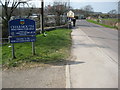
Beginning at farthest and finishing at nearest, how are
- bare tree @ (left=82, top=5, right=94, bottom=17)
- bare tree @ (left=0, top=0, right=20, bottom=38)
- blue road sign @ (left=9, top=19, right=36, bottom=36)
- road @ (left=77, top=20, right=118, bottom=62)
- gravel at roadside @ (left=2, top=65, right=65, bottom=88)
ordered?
1. bare tree @ (left=82, top=5, right=94, bottom=17)
2. bare tree @ (left=0, top=0, right=20, bottom=38)
3. road @ (left=77, top=20, right=118, bottom=62)
4. blue road sign @ (left=9, top=19, right=36, bottom=36)
5. gravel at roadside @ (left=2, top=65, right=65, bottom=88)

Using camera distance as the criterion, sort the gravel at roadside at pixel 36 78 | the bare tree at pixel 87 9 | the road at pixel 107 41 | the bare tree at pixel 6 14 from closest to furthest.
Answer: the gravel at roadside at pixel 36 78 → the road at pixel 107 41 → the bare tree at pixel 6 14 → the bare tree at pixel 87 9

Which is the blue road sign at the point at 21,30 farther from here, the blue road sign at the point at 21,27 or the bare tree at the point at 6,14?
the bare tree at the point at 6,14

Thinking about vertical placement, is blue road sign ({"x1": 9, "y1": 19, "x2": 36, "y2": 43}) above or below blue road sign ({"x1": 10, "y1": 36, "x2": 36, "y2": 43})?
above

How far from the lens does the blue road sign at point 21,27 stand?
25.0ft

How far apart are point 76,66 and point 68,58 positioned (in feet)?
4.45

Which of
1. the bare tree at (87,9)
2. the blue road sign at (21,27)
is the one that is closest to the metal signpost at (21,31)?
the blue road sign at (21,27)

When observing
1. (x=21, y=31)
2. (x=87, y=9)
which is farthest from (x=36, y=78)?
(x=87, y=9)

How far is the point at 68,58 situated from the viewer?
7938mm

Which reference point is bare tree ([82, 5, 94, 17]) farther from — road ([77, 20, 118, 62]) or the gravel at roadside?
the gravel at roadside

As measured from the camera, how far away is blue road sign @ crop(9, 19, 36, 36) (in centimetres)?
763

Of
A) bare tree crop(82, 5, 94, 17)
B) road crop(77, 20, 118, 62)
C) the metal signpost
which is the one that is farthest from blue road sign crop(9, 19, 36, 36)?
bare tree crop(82, 5, 94, 17)

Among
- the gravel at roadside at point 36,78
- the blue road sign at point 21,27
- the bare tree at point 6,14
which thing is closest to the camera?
the gravel at roadside at point 36,78

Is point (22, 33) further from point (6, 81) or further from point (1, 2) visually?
point (1, 2)

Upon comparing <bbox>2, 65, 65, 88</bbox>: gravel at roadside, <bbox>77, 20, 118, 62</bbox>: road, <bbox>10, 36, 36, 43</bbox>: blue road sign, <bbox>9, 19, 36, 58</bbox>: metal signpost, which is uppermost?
<bbox>9, 19, 36, 58</bbox>: metal signpost
